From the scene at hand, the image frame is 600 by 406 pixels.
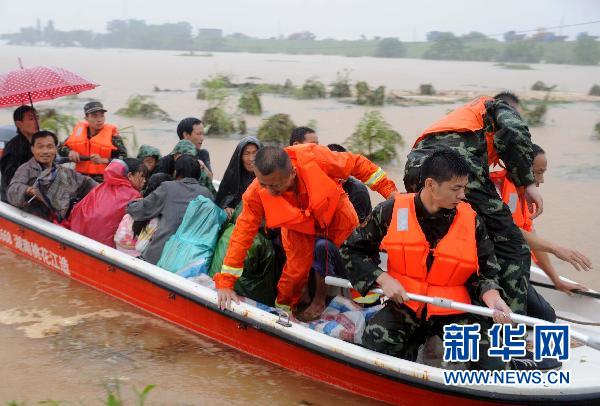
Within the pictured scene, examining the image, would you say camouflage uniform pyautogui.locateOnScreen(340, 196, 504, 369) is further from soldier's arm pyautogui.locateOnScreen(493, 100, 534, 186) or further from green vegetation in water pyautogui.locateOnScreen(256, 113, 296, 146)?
green vegetation in water pyautogui.locateOnScreen(256, 113, 296, 146)

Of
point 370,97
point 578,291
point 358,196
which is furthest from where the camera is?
point 370,97

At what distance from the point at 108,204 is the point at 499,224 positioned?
2.87 metres

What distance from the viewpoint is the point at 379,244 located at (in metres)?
3.74

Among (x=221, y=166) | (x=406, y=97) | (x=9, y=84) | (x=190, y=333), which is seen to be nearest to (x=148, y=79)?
(x=406, y=97)

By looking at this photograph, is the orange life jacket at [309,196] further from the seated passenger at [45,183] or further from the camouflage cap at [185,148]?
the seated passenger at [45,183]

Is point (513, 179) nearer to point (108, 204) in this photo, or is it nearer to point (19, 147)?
point (108, 204)

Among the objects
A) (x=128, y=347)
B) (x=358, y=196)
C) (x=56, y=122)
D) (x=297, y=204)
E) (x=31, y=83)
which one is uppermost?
(x=31, y=83)

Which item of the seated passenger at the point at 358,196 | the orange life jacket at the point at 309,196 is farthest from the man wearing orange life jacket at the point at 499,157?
the seated passenger at the point at 358,196

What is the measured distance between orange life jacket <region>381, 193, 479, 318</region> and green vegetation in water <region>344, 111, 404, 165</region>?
21.8 feet

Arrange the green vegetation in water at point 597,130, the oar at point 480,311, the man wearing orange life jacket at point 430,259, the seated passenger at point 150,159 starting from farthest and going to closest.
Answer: the green vegetation in water at point 597,130 → the seated passenger at point 150,159 → the man wearing orange life jacket at point 430,259 → the oar at point 480,311

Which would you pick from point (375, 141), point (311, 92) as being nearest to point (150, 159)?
point (375, 141)

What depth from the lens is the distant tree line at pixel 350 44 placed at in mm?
40281

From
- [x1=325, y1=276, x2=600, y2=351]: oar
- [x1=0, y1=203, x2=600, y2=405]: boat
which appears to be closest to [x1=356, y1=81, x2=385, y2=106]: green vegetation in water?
[x1=0, y1=203, x2=600, y2=405]: boat

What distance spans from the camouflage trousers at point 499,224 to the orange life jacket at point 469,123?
0.05m
